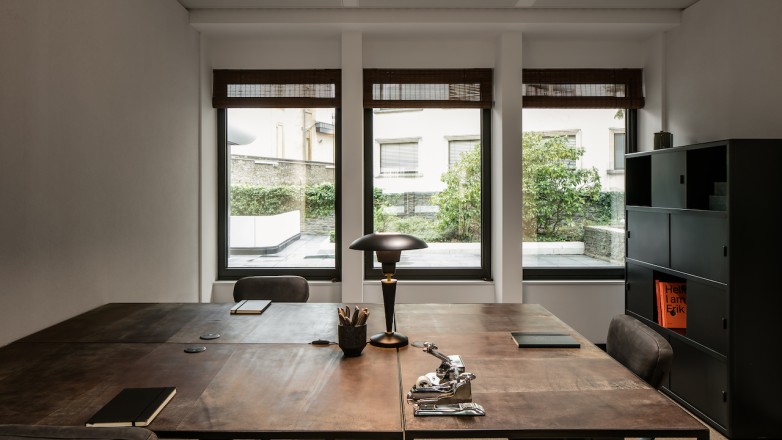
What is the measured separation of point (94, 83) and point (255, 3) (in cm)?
163

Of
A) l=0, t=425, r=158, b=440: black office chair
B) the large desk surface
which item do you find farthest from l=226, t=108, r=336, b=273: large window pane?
l=0, t=425, r=158, b=440: black office chair

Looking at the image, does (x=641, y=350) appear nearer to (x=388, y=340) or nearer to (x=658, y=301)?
(x=388, y=340)

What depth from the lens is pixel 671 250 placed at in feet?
11.5

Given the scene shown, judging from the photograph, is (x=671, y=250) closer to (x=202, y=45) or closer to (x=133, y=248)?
(x=133, y=248)

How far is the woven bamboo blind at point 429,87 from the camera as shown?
4.56 m

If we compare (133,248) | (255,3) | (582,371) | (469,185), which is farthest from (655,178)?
(133,248)

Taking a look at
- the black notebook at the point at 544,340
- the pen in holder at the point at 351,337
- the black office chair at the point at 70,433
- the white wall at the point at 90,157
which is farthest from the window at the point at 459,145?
the black office chair at the point at 70,433

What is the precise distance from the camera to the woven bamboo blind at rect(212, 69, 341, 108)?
15.0 feet

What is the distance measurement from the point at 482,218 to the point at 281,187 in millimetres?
1818

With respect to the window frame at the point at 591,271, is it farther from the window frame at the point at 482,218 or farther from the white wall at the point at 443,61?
the window frame at the point at 482,218

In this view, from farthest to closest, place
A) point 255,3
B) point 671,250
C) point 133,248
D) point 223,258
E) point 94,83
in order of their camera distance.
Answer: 1. point 223,258
2. point 255,3
3. point 671,250
4. point 133,248
5. point 94,83

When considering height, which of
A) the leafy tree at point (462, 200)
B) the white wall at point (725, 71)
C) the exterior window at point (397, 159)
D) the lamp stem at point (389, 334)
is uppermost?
the white wall at point (725, 71)

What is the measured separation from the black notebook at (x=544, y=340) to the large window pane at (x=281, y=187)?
8.78 feet

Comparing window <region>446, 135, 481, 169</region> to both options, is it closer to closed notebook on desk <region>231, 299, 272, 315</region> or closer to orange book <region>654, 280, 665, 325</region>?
orange book <region>654, 280, 665, 325</region>
